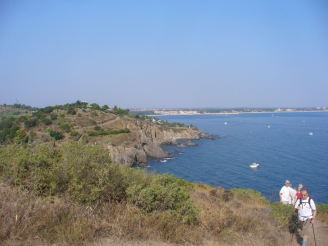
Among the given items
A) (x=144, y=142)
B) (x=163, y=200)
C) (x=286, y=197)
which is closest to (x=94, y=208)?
(x=163, y=200)

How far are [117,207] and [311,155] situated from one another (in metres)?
57.2

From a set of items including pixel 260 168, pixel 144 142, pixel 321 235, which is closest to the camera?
pixel 321 235

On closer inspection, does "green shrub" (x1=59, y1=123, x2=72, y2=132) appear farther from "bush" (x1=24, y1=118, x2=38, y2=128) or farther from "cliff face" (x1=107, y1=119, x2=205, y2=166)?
"cliff face" (x1=107, y1=119, x2=205, y2=166)

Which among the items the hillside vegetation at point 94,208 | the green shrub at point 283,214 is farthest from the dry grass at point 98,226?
the green shrub at point 283,214

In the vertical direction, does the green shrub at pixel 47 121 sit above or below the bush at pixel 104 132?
above

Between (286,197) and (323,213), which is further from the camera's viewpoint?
(323,213)

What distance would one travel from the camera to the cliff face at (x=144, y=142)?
54.6 metres

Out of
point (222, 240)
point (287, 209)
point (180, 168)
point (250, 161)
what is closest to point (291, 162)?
point (250, 161)

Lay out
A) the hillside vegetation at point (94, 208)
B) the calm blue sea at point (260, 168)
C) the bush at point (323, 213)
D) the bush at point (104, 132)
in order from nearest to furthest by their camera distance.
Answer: the hillside vegetation at point (94, 208) → the bush at point (323, 213) → the calm blue sea at point (260, 168) → the bush at point (104, 132)

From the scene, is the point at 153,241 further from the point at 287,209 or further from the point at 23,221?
the point at 287,209

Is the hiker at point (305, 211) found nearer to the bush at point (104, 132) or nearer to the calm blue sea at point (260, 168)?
the calm blue sea at point (260, 168)

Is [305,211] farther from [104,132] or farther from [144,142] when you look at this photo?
[144,142]

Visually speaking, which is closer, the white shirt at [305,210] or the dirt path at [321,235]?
the white shirt at [305,210]

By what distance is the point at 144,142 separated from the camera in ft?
226
